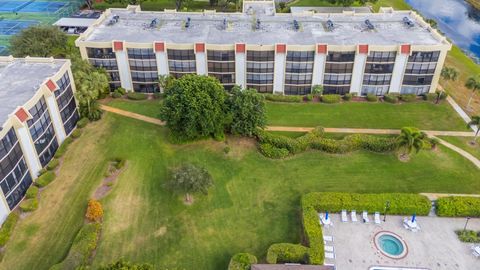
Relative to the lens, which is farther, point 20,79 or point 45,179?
point 20,79

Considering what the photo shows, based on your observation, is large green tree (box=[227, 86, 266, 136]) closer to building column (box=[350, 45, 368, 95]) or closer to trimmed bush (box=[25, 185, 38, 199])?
building column (box=[350, 45, 368, 95])

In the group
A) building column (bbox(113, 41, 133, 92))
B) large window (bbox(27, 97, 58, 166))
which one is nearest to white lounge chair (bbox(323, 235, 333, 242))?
large window (bbox(27, 97, 58, 166))

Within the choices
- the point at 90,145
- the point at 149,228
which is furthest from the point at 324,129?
the point at 90,145

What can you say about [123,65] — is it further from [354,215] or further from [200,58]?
[354,215]

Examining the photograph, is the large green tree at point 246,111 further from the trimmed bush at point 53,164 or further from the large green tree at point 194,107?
the trimmed bush at point 53,164

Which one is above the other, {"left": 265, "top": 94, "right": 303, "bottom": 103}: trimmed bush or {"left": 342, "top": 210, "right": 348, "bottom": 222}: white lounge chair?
{"left": 265, "top": 94, "right": 303, "bottom": 103}: trimmed bush

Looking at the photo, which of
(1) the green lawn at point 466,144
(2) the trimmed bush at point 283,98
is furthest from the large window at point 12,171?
(1) the green lawn at point 466,144

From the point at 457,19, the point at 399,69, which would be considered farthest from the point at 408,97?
the point at 457,19
